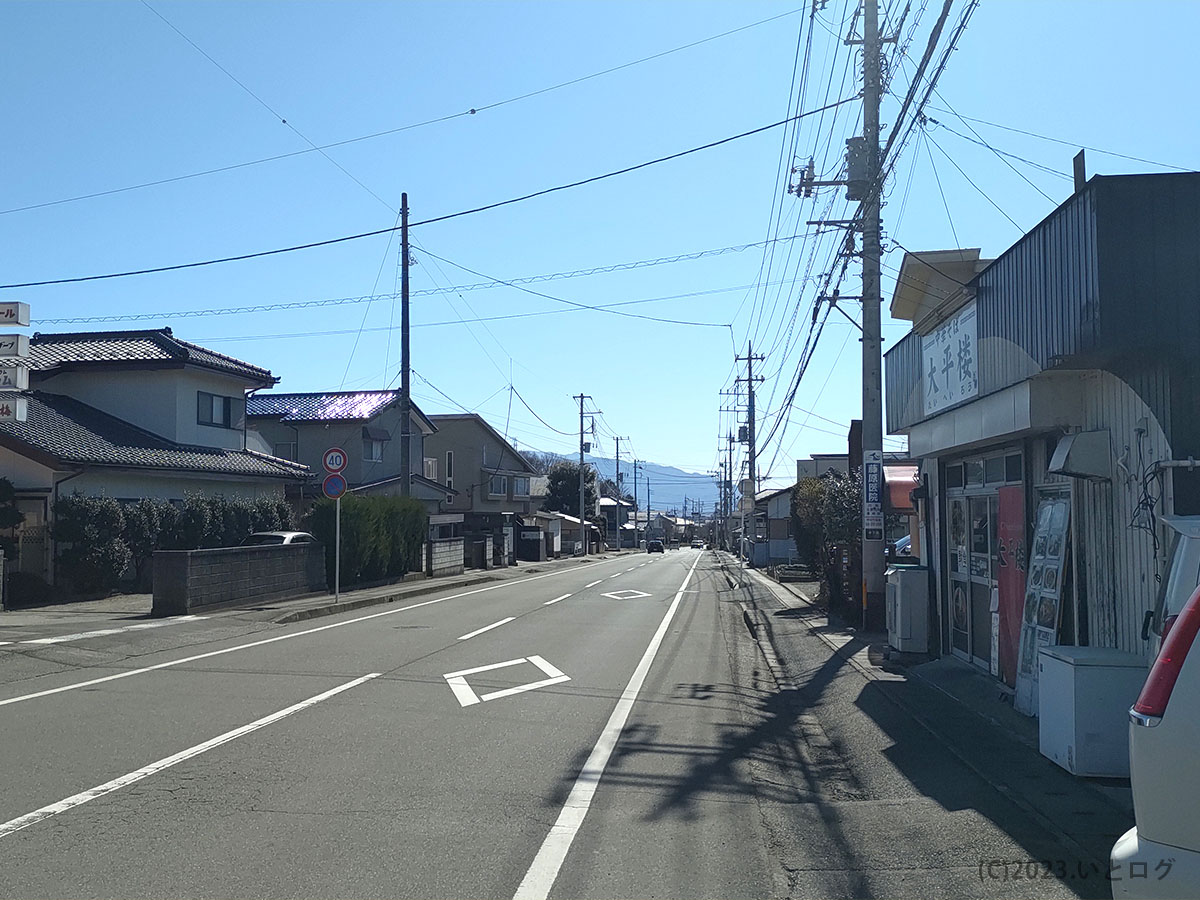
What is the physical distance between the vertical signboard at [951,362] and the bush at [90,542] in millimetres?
17206

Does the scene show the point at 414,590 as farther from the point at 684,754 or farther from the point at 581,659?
the point at 684,754

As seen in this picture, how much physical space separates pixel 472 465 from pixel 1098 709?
5373 cm

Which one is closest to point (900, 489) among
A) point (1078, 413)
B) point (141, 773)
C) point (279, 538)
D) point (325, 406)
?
point (1078, 413)

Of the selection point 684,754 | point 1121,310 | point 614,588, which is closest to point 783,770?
point 684,754

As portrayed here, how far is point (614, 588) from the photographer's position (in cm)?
3034

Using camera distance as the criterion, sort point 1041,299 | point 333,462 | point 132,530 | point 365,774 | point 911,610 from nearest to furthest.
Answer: point 365,774 → point 1041,299 → point 911,610 → point 333,462 → point 132,530

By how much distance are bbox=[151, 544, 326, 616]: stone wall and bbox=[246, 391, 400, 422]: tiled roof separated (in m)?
18.4

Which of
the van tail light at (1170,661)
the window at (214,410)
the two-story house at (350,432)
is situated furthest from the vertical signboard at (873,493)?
the two-story house at (350,432)

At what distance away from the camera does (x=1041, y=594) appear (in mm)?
9164

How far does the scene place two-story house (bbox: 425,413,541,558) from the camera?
2302 inches

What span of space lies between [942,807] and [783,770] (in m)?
1.68

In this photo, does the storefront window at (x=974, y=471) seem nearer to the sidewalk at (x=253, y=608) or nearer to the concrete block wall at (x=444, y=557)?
the sidewalk at (x=253, y=608)

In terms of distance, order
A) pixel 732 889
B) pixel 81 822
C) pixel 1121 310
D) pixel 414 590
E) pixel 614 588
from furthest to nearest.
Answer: pixel 614 588 → pixel 414 590 → pixel 1121 310 → pixel 81 822 → pixel 732 889

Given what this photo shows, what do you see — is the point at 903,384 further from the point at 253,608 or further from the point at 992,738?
the point at 253,608
